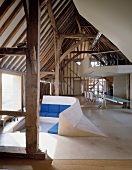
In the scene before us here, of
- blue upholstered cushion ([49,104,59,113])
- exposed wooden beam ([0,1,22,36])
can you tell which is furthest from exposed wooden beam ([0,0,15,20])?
blue upholstered cushion ([49,104,59,113])

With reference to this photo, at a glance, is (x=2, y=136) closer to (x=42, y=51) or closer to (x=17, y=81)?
(x=17, y=81)

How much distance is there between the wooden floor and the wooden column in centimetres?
32

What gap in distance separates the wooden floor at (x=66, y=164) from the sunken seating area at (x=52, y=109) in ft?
14.0

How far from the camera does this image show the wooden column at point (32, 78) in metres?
3.38

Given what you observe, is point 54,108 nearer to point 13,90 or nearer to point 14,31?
point 13,90

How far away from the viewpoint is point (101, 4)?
2.40 meters

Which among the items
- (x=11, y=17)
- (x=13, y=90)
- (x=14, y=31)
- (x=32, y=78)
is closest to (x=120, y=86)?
(x=13, y=90)

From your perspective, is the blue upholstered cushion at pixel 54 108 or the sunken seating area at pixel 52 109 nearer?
the sunken seating area at pixel 52 109

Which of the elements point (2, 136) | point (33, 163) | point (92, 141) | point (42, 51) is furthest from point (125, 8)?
point (42, 51)

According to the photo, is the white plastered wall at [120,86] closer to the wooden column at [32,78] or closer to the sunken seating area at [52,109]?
the sunken seating area at [52,109]

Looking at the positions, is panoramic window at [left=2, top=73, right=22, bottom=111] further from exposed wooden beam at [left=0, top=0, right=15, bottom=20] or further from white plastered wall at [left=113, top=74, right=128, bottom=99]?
white plastered wall at [left=113, top=74, right=128, bottom=99]

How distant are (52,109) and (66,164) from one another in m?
4.83

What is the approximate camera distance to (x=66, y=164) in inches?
121

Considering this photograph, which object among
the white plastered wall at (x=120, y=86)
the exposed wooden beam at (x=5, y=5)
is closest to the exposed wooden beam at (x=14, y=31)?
the exposed wooden beam at (x=5, y=5)
